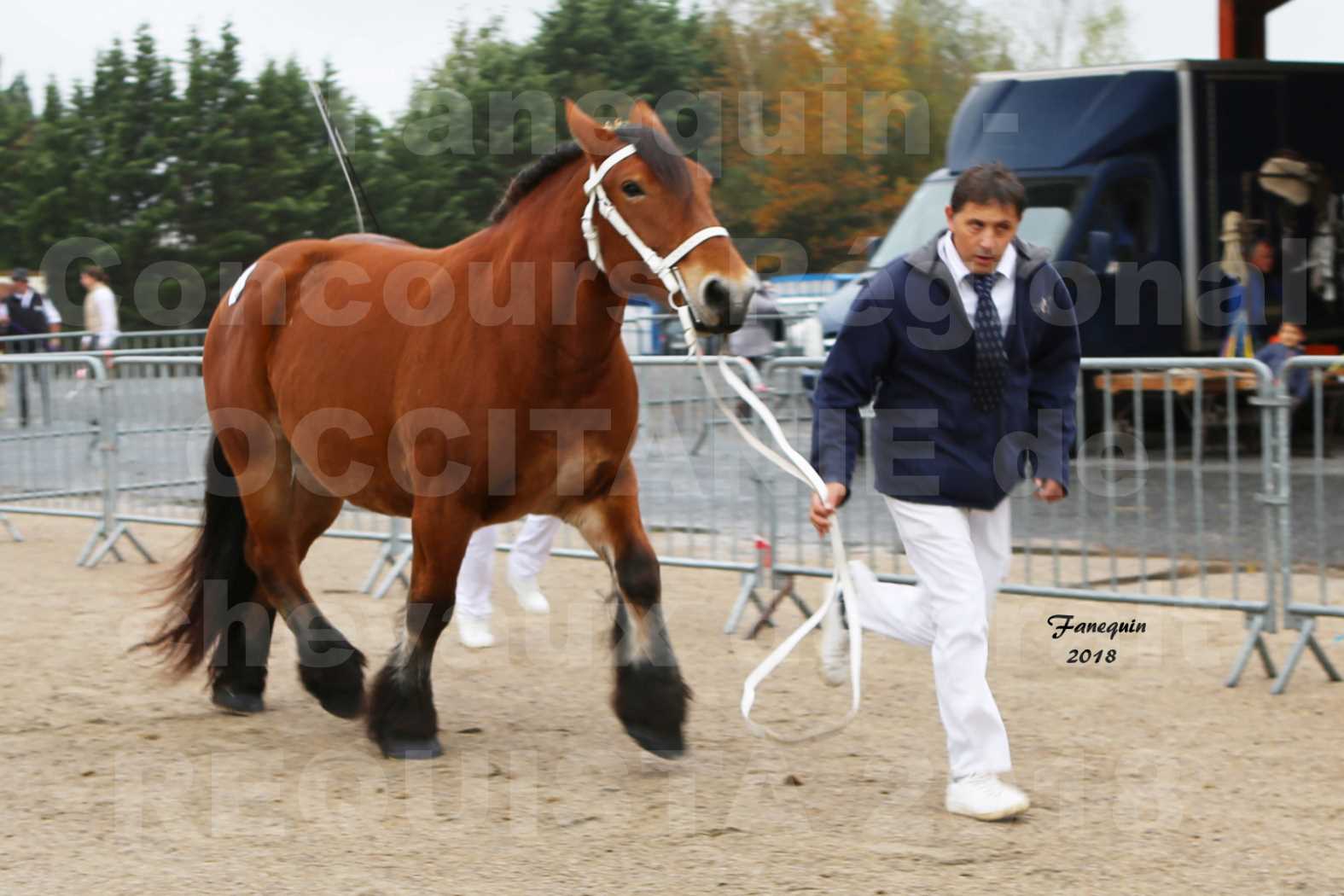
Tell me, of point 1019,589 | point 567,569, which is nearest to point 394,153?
point 567,569

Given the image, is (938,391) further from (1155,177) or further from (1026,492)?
(1155,177)

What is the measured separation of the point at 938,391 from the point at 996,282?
346mm

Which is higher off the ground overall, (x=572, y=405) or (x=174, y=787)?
(x=572, y=405)

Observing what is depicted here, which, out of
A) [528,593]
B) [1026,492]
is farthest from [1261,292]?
[528,593]

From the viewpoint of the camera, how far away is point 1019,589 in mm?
6867

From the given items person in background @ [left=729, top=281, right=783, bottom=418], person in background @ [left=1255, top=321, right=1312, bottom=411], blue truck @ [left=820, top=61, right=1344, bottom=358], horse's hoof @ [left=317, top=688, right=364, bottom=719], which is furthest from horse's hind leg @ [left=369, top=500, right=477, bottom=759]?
blue truck @ [left=820, top=61, right=1344, bottom=358]

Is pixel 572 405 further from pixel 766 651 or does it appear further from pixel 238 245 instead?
pixel 238 245

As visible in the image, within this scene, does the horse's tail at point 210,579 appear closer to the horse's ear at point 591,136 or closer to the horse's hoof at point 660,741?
the horse's hoof at point 660,741

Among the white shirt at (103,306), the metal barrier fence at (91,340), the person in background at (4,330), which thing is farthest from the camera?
the white shirt at (103,306)

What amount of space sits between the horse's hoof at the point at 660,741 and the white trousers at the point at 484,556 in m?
1.94

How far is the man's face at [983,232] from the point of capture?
14.3 ft

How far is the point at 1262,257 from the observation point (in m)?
13.9

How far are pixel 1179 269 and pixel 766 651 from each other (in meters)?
A: 8.26

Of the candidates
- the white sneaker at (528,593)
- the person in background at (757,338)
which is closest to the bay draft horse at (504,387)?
the white sneaker at (528,593)
